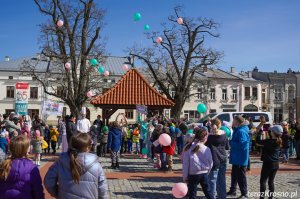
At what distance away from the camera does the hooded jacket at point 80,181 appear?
12.7 feet

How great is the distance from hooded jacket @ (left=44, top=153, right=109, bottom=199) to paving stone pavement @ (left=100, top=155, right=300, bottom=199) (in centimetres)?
427

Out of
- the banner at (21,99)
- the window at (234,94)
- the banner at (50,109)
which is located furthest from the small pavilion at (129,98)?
the window at (234,94)

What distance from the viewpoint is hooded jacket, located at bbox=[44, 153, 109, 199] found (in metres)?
3.86

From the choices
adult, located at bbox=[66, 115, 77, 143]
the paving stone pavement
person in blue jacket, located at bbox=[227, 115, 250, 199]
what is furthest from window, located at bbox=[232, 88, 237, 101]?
person in blue jacket, located at bbox=[227, 115, 250, 199]

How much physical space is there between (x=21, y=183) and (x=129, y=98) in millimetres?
14084

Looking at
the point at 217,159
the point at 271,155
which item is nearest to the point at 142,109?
the point at 217,159

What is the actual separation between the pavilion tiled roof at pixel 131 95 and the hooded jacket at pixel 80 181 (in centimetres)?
1366

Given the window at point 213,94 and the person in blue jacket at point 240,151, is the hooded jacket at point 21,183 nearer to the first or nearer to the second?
the person in blue jacket at point 240,151

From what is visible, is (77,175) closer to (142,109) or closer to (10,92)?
(142,109)

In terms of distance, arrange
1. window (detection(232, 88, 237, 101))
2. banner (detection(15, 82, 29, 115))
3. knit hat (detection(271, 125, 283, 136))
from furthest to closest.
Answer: window (detection(232, 88, 237, 101)) < banner (detection(15, 82, 29, 115)) < knit hat (detection(271, 125, 283, 136))

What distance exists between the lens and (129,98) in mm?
17953

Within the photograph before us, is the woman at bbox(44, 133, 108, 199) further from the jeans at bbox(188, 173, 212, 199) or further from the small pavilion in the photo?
the small pavilion

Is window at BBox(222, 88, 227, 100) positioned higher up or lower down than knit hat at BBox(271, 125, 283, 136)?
higher up

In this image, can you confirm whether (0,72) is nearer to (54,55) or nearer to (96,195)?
(54,55)
